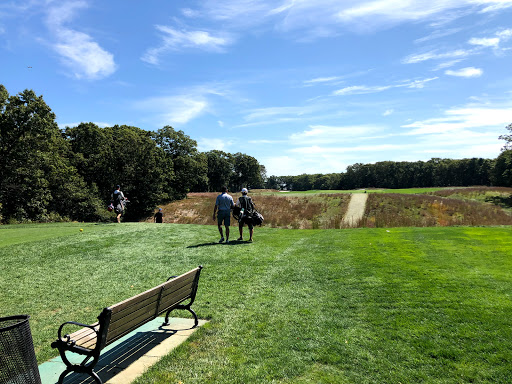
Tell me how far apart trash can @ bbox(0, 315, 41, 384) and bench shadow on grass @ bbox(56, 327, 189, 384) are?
0.91 m

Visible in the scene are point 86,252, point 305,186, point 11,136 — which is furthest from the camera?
point 305,186

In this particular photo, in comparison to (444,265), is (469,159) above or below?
above

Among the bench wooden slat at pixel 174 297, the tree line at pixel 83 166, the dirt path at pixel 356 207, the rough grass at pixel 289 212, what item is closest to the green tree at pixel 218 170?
the tree line at pixel 83 166

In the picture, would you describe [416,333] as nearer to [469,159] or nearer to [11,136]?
[11,136]

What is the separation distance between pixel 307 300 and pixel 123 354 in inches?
135

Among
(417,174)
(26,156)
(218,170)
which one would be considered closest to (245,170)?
(218,170)

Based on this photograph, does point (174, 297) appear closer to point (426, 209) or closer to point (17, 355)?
point (17, 355)

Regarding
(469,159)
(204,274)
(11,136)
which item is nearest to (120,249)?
(204,274)

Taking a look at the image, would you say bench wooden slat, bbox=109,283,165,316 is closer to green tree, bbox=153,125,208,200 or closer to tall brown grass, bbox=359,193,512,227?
tall brown grass, bbox=359,193,512,227

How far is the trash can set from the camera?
3.04m

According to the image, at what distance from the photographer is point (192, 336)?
5.10m

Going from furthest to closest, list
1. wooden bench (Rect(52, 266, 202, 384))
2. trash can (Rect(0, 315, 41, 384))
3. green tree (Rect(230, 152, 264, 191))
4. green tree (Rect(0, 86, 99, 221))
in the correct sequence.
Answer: green tree (Rect(230, 152, 264, 191)), green tree (Rect(0, 86, 99, 221)), wooden bench (Rect(52, 266, 202, 384)), trash can (Rect(0, 315, 41, 384))

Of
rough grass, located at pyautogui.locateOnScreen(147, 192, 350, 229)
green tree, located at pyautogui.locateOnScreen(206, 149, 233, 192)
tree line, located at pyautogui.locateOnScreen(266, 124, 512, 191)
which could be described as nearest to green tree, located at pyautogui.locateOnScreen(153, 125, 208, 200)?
rough grass, located at pyautogui.locateOnScreen(147, 192, 350, 229)

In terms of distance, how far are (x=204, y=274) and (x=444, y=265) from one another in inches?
237
